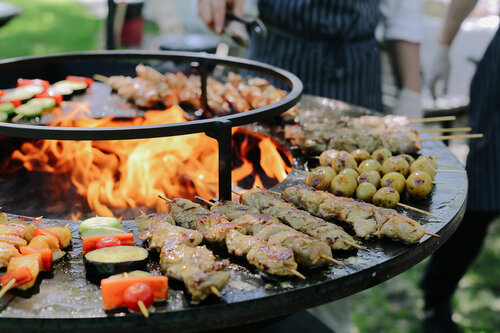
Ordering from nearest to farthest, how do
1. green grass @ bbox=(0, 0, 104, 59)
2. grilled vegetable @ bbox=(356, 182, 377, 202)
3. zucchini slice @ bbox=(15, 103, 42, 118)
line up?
grilled vegetable @ bbox=(356, 182, 377, 202)
zucchini slice @ bbox=(15, 103, 42, 118)
green grass @ bbox=(0, 0, 104, 59)

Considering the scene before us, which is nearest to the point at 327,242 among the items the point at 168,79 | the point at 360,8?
the point at 168,79

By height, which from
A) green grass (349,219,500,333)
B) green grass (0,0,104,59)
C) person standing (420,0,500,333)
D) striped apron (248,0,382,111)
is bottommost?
green grass (349,219,500,333)

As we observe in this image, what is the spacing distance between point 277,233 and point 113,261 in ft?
2.38

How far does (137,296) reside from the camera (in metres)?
1.68

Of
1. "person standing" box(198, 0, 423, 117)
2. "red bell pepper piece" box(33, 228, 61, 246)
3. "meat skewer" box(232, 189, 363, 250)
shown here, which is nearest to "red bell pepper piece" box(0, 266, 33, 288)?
"red bell pepper piece" box(33, 228, 61, 246)

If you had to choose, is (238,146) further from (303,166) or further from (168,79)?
(168,79)

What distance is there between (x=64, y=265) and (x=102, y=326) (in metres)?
0.44

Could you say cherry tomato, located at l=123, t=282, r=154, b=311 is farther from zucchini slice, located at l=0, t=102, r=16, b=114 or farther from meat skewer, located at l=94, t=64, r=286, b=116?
zucchini slice, located at l=0, t=102, r=16, b=114

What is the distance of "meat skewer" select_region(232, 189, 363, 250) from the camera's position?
2084mm

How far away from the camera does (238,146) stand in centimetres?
367

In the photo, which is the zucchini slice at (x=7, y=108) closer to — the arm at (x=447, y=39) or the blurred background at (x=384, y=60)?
the blurred background at (x=384, y=60)

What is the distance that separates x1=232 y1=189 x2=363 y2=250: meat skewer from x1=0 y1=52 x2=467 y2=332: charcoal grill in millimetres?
76

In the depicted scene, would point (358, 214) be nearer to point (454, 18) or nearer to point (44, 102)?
point (44, 102)

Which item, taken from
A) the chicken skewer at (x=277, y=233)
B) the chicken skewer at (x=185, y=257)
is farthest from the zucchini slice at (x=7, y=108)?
the chicken skewer at (x=277, y=233)
